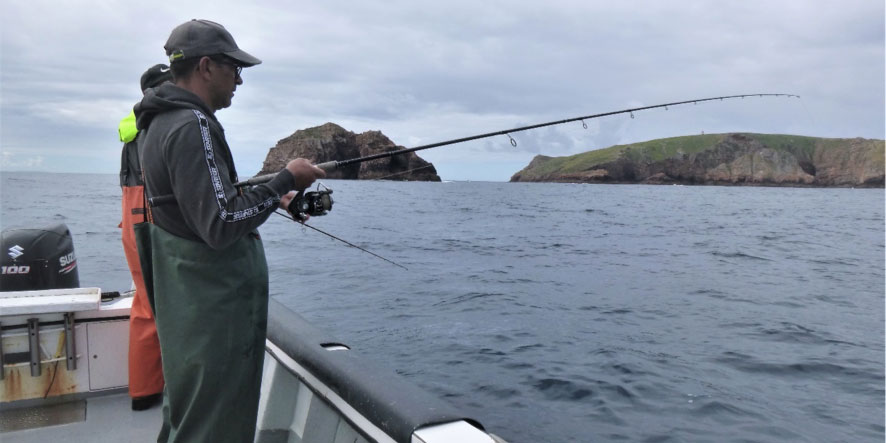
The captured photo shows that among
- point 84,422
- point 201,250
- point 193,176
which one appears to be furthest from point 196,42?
point 84,422

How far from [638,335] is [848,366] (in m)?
2.54

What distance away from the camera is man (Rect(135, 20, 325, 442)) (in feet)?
6.45

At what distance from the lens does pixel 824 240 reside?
945 inches

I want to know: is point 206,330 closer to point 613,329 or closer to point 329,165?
point 329,165

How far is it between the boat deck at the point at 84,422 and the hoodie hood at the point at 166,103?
229 cm

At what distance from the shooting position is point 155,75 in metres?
2.99

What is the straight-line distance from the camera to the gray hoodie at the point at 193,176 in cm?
193

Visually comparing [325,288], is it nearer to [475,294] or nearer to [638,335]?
[475,294]

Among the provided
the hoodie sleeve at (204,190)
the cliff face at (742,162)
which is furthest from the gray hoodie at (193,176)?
the cliff face at (742,162)

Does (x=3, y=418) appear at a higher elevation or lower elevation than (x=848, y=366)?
higher

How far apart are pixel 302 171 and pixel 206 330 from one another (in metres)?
0.65

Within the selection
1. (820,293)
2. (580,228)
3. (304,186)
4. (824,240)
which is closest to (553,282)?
(820,293)

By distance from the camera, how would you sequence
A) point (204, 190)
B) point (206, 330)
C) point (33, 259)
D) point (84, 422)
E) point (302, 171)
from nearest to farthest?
1. point (204, 190)
2. point (206, 330)
3. point (302, 171)
4. point (84, 422)
5. point (33, 259)

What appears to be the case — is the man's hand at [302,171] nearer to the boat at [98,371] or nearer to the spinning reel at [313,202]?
the spinning reel at [313,202]
